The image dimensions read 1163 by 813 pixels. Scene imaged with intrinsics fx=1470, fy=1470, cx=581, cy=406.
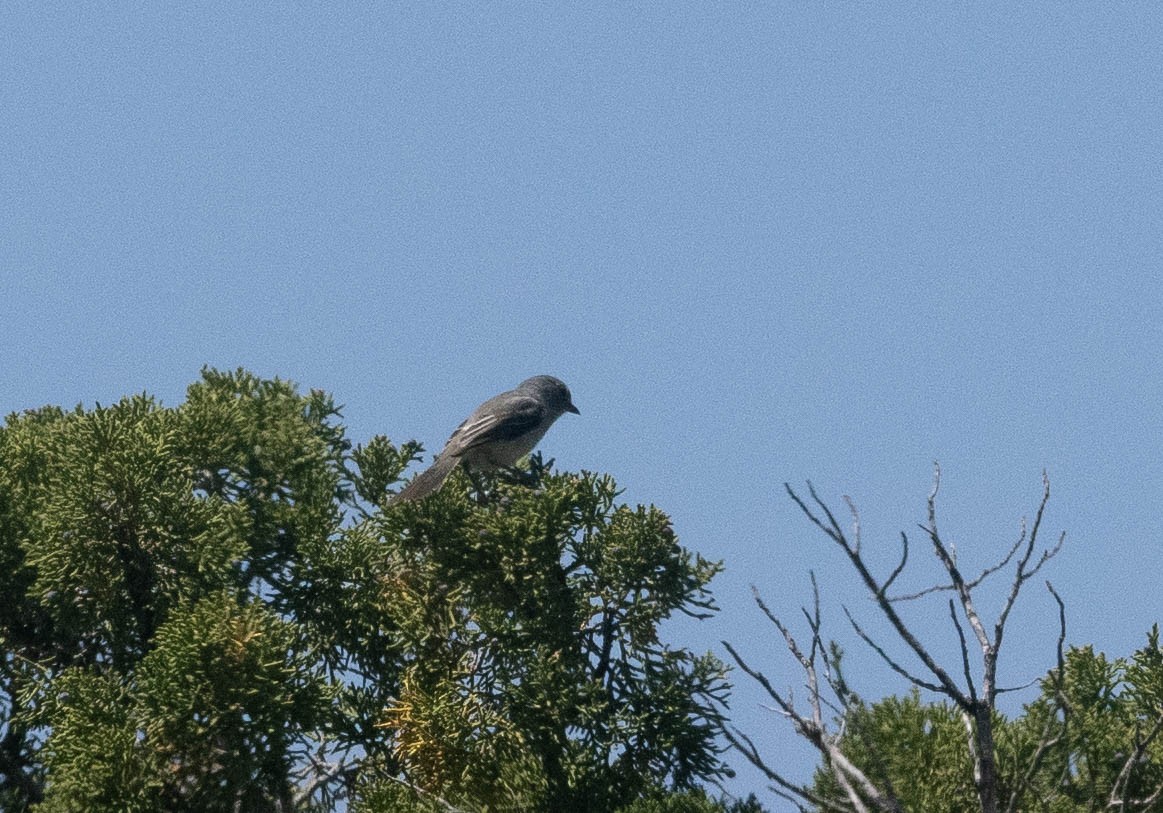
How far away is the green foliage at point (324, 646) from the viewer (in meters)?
9.01

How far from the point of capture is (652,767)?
964 centimetres


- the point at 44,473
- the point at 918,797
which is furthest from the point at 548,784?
the point at 44,473

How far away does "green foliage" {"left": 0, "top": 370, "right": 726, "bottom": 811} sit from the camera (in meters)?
9.01

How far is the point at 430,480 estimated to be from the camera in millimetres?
11961

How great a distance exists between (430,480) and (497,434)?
1.43m

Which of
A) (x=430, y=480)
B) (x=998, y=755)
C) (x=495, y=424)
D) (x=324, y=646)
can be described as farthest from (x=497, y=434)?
(x=998, y=755)

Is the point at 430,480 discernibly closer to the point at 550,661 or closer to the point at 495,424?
the point at 495,424

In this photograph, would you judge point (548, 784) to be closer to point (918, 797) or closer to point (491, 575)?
point (491, 575)

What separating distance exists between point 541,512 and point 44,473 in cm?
424

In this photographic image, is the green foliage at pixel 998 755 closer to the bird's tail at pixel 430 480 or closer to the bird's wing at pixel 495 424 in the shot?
the bird's tail at pixel 430 480

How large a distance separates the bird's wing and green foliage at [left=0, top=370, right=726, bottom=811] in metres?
2.15

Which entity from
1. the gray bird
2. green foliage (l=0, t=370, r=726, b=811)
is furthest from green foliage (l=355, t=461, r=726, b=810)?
the gray bird

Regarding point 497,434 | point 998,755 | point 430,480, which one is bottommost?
point 998,755

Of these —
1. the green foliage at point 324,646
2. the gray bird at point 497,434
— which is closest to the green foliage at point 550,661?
the green foliage at point 324,646
